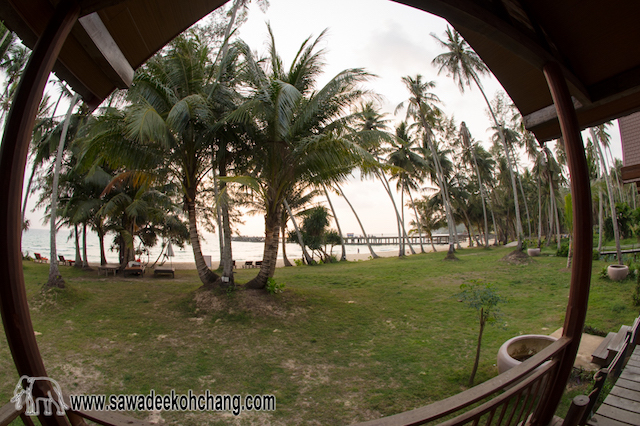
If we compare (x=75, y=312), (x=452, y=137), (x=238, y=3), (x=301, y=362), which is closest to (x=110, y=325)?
(x=75, y=312)

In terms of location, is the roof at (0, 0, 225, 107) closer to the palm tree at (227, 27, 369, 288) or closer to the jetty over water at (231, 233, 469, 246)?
the palm tree at (227, 27, 369, 288)

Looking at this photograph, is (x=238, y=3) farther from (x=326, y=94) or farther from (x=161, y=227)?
(x=161, y=227)

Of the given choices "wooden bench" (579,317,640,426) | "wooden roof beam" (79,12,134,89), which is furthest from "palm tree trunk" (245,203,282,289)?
"wooden bench" (579,317,640,426)

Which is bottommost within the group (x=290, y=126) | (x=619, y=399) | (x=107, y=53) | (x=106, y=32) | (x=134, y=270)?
(x=619, y=399)

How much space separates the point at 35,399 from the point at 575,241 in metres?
3.89

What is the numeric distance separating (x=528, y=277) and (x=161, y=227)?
20274mm

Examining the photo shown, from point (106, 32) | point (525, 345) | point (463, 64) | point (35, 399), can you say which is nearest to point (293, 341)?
point (525, 345)

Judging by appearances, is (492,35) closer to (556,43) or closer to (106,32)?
(556,43)

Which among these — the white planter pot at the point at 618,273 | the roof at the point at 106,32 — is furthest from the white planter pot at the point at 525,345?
the white planter pot at the point at 618,273

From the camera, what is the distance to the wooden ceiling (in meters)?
2.18

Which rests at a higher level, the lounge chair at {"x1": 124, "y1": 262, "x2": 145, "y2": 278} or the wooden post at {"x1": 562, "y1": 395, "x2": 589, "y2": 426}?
the lounge chair at {"x1": 124, "y1": 262, "x2": 145, "y2": 278}

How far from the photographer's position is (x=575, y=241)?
8.83 ft

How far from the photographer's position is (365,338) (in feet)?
24.3

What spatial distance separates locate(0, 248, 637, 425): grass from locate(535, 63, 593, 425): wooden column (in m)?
2.11
